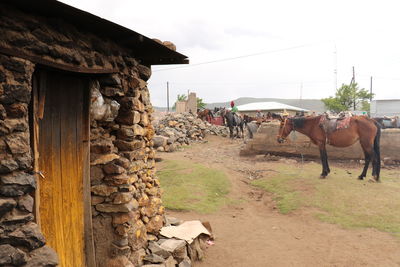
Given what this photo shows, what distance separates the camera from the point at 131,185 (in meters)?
4.45

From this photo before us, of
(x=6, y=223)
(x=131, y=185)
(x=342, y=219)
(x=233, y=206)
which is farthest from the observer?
(x=233, y=206)

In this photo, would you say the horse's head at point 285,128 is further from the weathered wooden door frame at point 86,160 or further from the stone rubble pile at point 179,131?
the weathered wooden door frame at point 86,160

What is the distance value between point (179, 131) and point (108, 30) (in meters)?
16.7

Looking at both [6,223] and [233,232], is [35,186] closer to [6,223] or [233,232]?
[6,223]

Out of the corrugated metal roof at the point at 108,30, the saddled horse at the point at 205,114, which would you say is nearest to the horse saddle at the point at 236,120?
the saddled horse at the point at 205,114

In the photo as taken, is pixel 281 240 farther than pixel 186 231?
Yes

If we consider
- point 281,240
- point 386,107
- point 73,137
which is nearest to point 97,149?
point 73,137

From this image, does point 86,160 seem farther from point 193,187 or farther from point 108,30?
point 193,187

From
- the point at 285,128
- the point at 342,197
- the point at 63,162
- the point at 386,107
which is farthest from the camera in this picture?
the point at 386,107

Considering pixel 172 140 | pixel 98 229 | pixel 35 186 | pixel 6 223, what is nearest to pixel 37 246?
pixel 6 223

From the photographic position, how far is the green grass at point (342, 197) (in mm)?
7504

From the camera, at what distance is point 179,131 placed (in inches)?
803

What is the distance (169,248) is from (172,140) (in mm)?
12201

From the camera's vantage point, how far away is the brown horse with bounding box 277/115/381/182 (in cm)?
1043
